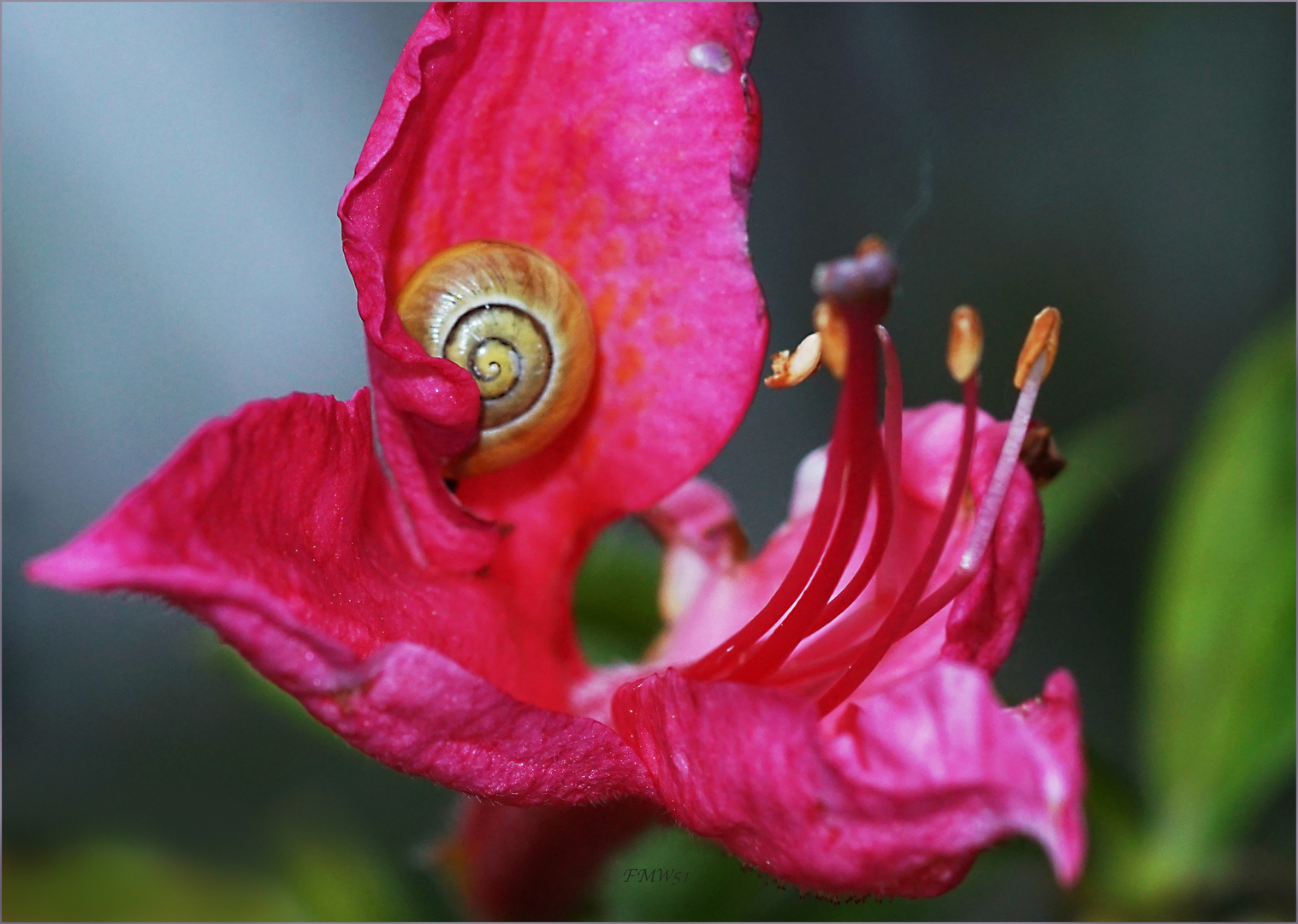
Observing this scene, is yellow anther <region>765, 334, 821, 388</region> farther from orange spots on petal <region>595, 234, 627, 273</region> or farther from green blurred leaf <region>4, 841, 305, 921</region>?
green blurred leaf <region>4, 841, 305, 921</region>

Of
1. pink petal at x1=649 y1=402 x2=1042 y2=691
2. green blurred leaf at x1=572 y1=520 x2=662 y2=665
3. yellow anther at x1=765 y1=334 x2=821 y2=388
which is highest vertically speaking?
yellow anther at x1=765 y1=334 x2=821 y2=388

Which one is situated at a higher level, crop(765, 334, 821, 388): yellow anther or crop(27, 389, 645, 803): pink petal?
crop(765, 334, 821, 388): yellow anther

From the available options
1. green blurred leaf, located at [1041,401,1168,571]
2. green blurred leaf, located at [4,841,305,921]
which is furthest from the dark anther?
green blurred leaf, located at [4,841,305,921]

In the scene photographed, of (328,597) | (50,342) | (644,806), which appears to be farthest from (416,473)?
(50,342)

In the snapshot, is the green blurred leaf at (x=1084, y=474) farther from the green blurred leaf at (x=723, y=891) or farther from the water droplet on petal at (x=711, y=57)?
the water droplet on petal at (x=711, y=57)

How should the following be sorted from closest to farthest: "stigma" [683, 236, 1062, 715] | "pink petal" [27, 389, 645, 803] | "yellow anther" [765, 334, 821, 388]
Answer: "pink petal" [27, 389, 645, 803] → "stigma" [683, 236, 1062, 715] → "yellow anther" [765, 334, 821, 388]

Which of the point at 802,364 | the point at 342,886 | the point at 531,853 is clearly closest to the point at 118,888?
the point at 342,886

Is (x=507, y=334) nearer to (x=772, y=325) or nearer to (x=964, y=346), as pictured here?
(x=964, y=346)
